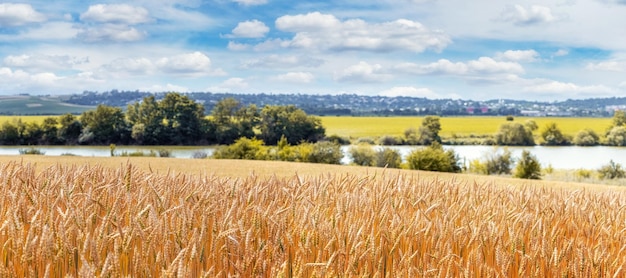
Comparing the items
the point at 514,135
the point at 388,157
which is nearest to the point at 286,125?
the point at 388,157

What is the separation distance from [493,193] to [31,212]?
165 inches

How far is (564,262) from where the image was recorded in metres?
3.17

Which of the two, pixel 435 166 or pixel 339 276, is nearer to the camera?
pixel 339 276

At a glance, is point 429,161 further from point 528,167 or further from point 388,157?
point 388,157

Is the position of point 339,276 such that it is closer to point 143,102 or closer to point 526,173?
point 526,173

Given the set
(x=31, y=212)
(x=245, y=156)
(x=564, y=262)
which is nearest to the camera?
(x=564, y=262)

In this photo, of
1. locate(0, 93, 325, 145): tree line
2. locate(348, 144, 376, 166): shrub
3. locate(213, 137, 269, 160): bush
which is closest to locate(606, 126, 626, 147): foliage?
locate(0, 93, 325, 145): tree line

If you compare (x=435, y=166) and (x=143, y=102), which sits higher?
(x=143, y=102)

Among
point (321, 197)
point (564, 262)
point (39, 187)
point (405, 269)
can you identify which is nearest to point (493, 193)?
point (321, 197)

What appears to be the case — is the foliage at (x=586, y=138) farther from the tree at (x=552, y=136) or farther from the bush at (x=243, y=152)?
the bush at (x=243, y=152)

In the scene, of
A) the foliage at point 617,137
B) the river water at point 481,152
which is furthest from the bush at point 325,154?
the foliage at point 617,137

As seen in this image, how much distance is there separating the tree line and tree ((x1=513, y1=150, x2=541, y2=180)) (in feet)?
41.6

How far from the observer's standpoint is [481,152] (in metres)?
19.8

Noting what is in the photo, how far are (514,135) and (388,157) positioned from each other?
19.2m
